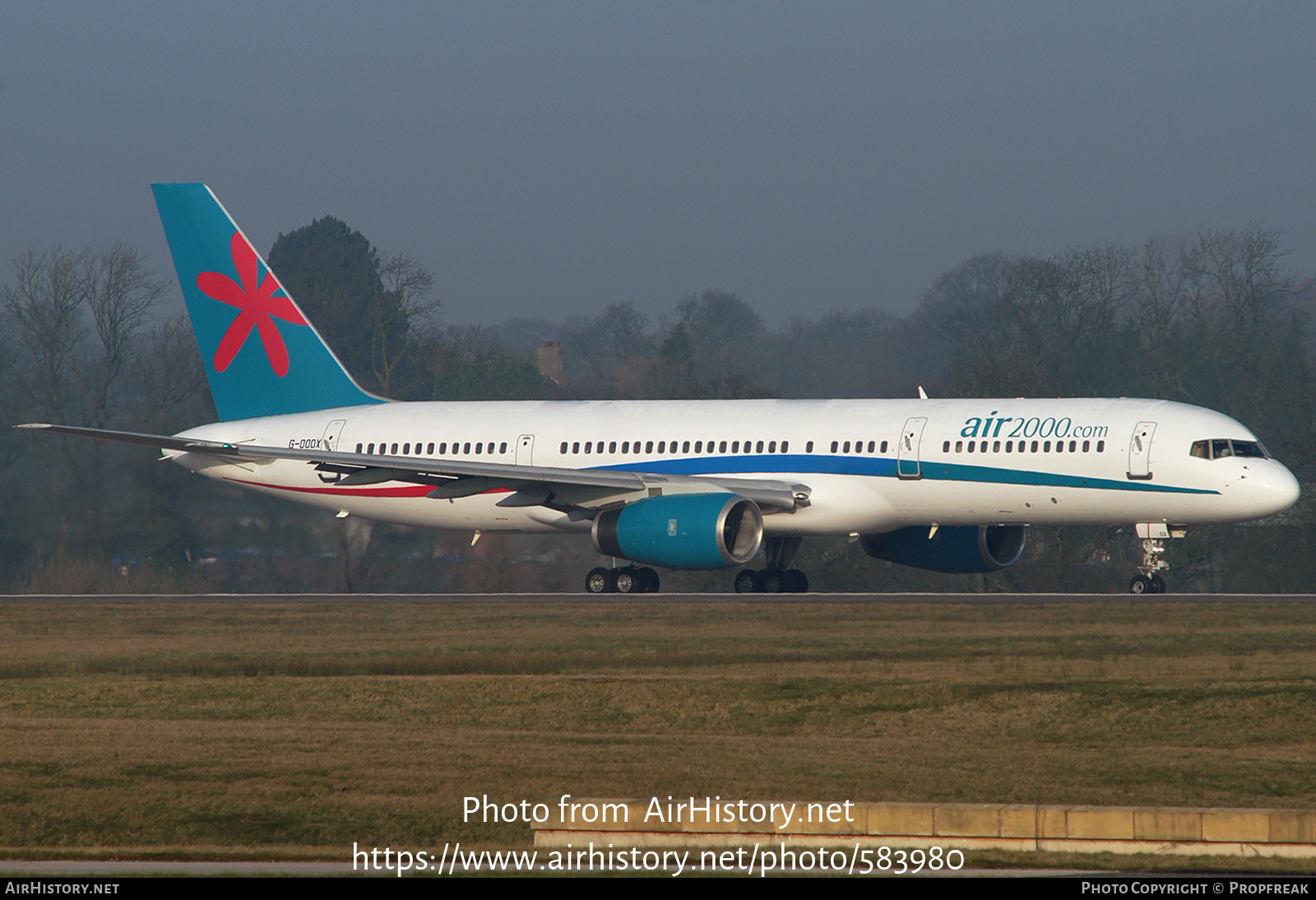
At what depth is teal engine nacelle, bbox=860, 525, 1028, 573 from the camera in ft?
105

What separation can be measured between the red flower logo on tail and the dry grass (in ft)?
39.7

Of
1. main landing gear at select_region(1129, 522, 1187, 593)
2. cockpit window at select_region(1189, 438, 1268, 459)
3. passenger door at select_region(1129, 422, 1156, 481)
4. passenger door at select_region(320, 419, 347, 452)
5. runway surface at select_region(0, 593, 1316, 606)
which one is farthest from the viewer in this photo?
passenger door at select_region(320, 419, 347, 452)

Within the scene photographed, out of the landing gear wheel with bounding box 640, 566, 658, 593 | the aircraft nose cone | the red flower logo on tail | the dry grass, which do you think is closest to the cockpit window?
the aircraft nose cone

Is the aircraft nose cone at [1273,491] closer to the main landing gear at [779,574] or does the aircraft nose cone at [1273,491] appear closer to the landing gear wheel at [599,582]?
the main landing gear at [779,574]

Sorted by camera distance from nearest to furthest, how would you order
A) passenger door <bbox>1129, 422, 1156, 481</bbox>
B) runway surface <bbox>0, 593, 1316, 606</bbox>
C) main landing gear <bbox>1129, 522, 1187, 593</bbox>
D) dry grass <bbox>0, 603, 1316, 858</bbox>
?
dry grass <bbox>0, 603, 1316, 858</bbox> → runway surface <bbox>0, 593, 1316, 606</bbox> → passenger door <bbox>1129, 422, 1156, 481</bbox> → main landing gear <bbox>1129, 522, 1187, 593</bbox>

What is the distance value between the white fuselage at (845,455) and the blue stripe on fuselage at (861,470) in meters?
0.03

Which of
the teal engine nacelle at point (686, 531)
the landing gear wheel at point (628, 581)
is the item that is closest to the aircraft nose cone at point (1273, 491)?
the teal engine nacelle at point (686, 531)

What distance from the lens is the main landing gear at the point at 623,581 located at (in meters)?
31.9

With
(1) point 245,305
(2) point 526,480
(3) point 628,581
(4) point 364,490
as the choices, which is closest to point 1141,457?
(3) point 628,581

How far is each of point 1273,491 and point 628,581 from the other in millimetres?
11968

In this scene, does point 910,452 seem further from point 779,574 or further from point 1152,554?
point 779,574

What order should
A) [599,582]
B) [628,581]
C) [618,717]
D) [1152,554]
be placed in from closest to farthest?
[618,717]
[1152,554]
[628,581]
[599,582]

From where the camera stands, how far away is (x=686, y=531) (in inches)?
1114

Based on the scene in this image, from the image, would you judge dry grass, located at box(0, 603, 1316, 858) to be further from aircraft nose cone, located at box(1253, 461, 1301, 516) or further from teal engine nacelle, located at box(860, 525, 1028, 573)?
teal engine nacelle, located at box(860, 525, 1028, 573)
